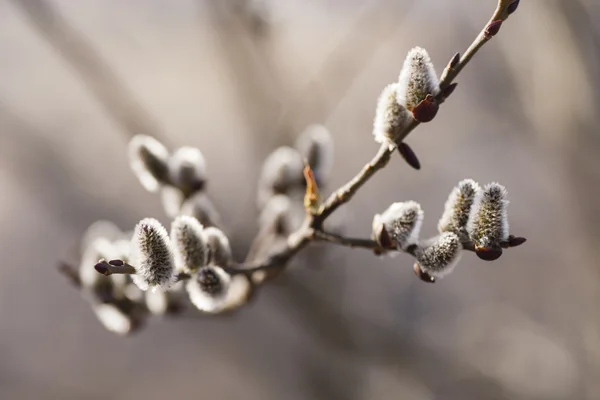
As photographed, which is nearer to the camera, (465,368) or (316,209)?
(316,209)

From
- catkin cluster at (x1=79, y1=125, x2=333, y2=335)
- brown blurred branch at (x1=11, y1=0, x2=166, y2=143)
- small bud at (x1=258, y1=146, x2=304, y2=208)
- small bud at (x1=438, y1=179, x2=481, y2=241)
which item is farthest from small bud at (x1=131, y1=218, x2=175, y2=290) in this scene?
brown blurred branch at (x1=11, y1=0, x2=166, y2=143)

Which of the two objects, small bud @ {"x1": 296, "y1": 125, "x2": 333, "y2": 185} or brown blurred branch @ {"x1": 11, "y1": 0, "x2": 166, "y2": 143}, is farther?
brown blurred branch @ {"x1": 11, "y1": 0, "x2": 166, "y2": 143}

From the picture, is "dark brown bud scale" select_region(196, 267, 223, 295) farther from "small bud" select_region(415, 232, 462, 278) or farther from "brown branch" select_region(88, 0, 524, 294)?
"small bud" select_region(415, 232, 462, 278)

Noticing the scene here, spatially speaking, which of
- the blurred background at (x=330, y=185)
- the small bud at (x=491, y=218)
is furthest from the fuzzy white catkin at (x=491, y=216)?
the blurred background at (x=330, y=185)

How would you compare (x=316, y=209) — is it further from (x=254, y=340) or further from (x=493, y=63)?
(x=254, y=340)

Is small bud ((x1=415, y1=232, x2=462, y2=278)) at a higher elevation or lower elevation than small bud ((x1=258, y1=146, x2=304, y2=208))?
lower

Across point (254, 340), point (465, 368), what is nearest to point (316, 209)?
point (465, 368)
